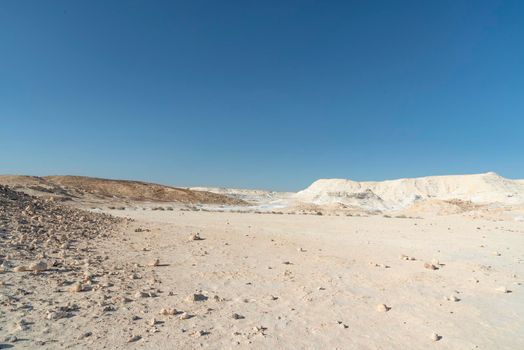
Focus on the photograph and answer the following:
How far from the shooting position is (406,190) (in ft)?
256

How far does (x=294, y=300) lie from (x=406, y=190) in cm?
7794

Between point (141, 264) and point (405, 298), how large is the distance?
5.88 m

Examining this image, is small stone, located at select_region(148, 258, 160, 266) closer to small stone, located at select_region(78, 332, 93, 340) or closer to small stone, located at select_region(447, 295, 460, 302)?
small stone, located at select_region(78, 332, 93, 340)

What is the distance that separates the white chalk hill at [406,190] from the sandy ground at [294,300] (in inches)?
1803

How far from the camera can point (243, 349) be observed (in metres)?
4.55

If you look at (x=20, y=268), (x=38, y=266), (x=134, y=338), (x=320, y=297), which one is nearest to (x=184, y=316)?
(x=134, y=338)

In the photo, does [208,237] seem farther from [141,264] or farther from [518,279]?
[518,279]

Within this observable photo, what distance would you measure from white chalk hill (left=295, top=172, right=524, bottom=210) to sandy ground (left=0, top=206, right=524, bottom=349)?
1803 inches

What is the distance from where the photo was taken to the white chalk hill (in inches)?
2254

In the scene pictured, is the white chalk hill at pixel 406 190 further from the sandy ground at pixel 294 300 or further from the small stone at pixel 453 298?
the small stone at pixel 453 298

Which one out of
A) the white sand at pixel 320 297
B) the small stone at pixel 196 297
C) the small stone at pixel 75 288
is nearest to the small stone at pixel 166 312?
the white sand at pixel 320 297

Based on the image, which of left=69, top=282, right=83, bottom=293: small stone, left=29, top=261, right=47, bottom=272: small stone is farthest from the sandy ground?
left=29, top=261, right=47, bottom=272: small stone

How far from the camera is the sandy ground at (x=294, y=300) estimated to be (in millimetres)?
4832

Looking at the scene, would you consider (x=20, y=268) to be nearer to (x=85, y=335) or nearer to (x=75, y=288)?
(x=75, y=288)
